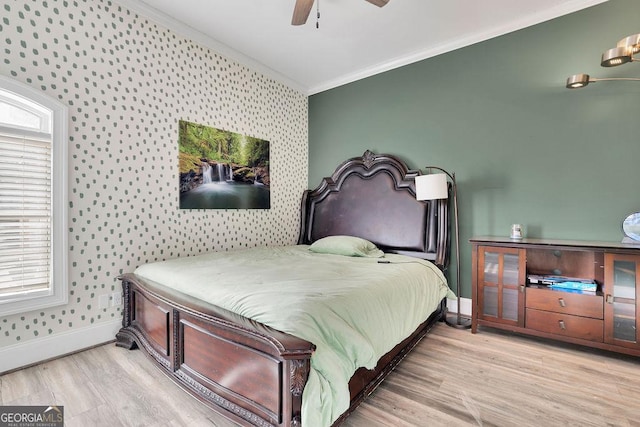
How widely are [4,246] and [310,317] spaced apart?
2.28 meters

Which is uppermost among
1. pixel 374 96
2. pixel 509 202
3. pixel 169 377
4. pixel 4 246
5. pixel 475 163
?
pixel 374 96

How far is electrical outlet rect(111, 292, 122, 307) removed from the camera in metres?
2.54

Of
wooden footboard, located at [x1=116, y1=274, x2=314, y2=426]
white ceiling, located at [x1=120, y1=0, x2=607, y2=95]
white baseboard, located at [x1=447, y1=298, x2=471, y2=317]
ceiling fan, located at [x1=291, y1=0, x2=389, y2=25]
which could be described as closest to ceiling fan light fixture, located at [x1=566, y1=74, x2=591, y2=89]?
white ceiling, located at [x1=120, y1=0, x2=607, y2=95]

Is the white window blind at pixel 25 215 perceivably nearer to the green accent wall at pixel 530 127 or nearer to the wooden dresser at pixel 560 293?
the green accent wall at pixel 530 127

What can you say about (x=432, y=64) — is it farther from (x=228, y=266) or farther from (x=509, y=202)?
(x=228, y=266)

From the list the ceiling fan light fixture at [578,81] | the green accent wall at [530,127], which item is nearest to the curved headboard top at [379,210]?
the green accent wall at [530,127]

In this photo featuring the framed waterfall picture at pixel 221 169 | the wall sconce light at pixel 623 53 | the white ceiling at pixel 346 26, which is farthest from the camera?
the framed waterfall picture at pixel 221 169

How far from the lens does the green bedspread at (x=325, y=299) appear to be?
126 cm

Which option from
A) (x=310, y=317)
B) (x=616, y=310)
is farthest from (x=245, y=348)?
(x=616, y=310)

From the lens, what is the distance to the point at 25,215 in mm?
2139

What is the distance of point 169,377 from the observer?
1873 mm

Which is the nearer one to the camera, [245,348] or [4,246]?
[245,348]

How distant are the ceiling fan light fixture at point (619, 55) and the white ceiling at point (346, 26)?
829mm

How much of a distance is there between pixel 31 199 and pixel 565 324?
13.6 feet
